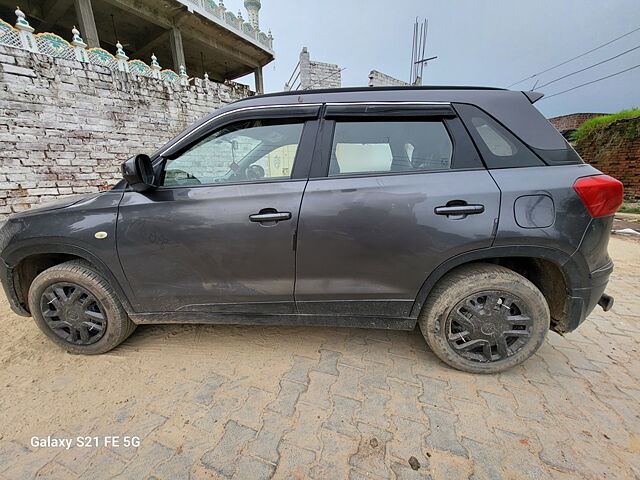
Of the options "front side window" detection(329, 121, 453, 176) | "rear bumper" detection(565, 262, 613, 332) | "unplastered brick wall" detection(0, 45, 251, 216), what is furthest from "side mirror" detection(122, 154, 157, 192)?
"unplastered brick wall" detection(0, 45, 251, 216)

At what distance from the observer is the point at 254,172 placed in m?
1.87

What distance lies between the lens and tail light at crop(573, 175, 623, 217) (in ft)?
4.86

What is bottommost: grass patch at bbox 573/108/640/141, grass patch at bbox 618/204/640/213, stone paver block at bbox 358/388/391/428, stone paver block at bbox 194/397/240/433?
grass patch at bbox 618/204/640/213

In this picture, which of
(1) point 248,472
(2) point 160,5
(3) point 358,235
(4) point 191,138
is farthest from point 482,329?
(2) point 160,5

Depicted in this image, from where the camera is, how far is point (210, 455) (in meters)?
1.34

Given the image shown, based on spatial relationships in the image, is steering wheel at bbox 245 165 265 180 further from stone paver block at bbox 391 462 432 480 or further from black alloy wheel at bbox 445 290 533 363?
stone paver block at bbox 391 462 432 480

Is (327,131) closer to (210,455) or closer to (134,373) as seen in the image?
(210,455)

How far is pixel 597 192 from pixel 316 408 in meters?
2.07

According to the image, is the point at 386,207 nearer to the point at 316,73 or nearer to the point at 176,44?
the point at 316,73

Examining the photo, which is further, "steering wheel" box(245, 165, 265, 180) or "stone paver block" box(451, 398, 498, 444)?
"steering wheel" box(245, 165, 265, 180)

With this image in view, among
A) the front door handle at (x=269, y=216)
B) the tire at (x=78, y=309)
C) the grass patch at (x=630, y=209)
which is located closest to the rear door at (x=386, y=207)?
the front door handle at (x=269, y=216)

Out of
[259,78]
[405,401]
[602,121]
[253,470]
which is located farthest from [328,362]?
A: [259,78]

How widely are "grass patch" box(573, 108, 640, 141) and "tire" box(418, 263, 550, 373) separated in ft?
37.0

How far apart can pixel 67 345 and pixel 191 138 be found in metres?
1.88
